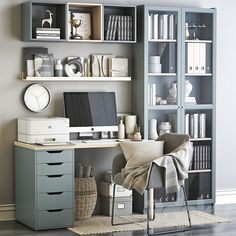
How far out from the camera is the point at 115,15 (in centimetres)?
713

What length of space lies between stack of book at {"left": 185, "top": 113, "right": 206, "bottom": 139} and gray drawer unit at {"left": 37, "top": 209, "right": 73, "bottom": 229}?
64.3 inches

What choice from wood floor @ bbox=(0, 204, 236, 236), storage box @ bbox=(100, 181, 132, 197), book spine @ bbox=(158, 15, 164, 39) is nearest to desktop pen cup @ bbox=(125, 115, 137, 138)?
storage box @ bbox=(100, 181, 132, 197)

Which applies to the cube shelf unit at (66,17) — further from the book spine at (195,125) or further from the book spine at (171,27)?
the book spine at (195,125)

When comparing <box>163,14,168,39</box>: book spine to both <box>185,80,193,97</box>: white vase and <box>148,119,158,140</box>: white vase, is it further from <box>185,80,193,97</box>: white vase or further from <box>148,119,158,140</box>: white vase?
<box>148,119,158,140</box>: white vase

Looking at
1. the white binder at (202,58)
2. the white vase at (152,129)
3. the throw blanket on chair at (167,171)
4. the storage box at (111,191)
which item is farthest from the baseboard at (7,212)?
the white binder at (202,58)

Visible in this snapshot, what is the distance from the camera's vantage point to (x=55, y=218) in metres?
6.47

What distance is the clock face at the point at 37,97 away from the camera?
689 cm

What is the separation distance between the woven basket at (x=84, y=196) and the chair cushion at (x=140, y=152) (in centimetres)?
53

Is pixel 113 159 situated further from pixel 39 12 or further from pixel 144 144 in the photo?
pixel 39 12

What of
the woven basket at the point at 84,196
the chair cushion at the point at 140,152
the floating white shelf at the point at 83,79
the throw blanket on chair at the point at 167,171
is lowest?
the woven basket at the point at 84,196

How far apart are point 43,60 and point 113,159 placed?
1.17m

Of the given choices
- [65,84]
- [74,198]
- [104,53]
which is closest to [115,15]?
[104,53]

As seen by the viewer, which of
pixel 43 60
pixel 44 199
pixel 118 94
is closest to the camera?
pixel 44 199

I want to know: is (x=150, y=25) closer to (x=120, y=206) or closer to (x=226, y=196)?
(x=120, y=206)
